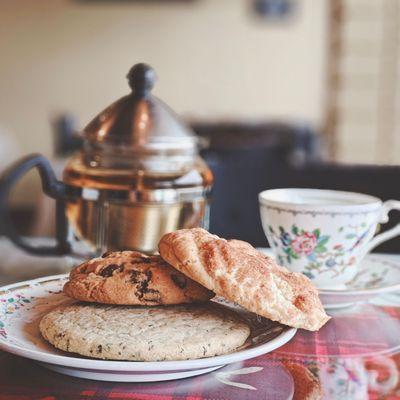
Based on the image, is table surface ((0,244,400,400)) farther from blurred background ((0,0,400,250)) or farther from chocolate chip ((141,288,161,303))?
blurred background ((0,0,400,250))

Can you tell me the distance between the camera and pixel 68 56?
559 centimetres

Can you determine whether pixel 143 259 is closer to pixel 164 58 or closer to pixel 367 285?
pixel 367 285

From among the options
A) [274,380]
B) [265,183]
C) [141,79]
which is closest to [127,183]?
[141,79]

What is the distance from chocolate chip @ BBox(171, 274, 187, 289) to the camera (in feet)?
1.66

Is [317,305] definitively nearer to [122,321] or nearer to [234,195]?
[122,321]

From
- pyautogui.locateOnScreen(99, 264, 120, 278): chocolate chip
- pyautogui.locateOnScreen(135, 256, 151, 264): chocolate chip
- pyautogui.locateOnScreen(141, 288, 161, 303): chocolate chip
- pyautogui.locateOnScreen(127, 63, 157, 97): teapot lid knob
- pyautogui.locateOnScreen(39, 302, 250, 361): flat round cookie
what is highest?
pyautogui.locateOnScreen(127, 63, 157, 97): teapot lid knob

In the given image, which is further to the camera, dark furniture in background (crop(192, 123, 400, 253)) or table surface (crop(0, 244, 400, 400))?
dark furniture in background (crop(192, 123, 400, 253))

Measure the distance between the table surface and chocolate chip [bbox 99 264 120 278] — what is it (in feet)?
0.27

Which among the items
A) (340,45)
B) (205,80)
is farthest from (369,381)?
(205,80)

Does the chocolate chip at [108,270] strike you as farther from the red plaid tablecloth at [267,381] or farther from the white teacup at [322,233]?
the white teacup at [322,233]

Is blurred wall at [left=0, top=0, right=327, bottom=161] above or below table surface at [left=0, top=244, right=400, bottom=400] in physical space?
above

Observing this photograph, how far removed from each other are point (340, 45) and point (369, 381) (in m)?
2.14

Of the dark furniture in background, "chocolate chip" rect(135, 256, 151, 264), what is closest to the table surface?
"chocolate chip" rect(135, 256, 151, 264)

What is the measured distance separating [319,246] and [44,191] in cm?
32
